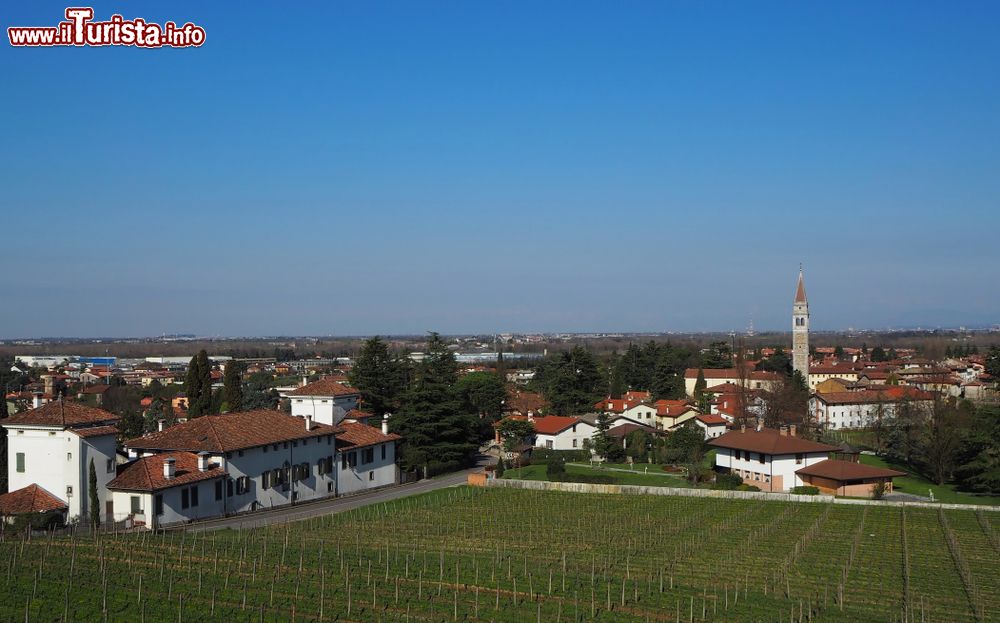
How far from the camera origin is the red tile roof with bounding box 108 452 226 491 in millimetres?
33906

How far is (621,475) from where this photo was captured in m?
50.5

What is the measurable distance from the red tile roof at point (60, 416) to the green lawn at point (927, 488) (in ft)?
129

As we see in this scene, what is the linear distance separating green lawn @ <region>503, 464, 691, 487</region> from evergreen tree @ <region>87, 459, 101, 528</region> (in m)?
23.4

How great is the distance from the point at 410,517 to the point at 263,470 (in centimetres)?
800

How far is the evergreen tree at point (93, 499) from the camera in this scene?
33469 millimetres

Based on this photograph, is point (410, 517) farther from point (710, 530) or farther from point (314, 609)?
point (314, 609)

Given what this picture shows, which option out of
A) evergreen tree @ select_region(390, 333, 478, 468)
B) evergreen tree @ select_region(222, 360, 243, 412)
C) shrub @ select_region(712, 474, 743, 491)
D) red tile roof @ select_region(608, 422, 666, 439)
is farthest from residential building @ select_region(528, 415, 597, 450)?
evergreen tree @ select_region(222, 360, 243, 412)

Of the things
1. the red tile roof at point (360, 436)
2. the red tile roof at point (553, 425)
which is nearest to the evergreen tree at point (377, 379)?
the red tile roof at point (360, 436)

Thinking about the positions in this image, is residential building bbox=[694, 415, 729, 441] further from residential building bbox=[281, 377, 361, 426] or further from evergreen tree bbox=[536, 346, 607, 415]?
residential building bbox=[281, 377, 361, 426]

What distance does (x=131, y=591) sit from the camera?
71.3 feet

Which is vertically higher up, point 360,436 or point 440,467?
point 360,436

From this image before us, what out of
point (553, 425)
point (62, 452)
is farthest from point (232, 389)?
point (62, 452)

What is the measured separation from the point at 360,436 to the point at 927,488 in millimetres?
31288

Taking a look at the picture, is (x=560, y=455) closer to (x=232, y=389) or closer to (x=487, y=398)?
(x=487, y=398)
